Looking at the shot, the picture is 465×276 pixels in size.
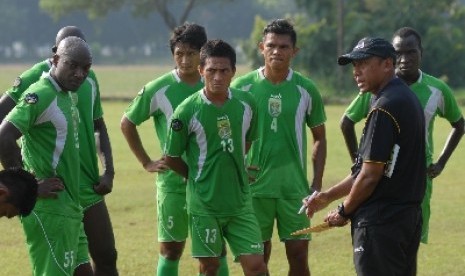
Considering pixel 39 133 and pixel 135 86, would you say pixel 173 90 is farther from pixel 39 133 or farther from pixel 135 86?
pixel 135 86

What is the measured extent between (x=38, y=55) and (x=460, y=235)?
10975cm

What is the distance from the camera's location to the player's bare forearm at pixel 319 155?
408 inches

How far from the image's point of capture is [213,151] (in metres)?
9.33

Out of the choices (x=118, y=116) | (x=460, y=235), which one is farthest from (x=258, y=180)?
(x=118, y=116)

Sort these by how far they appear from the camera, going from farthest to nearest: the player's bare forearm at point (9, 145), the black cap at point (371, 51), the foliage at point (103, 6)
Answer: the foliage at point (103, 6) < the player's bare forearm at point (9, 145) < the black cap at point (371, 51)

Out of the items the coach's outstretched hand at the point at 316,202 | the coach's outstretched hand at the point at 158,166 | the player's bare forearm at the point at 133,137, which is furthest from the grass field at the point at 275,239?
the coach's outstretched hand at the point at 316,202

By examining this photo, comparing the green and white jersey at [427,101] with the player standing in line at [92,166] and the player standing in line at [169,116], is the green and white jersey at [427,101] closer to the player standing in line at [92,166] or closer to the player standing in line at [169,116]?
the player standing in line at [169,116]

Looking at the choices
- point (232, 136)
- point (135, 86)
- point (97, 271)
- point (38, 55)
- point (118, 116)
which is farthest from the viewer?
point (38, 55)

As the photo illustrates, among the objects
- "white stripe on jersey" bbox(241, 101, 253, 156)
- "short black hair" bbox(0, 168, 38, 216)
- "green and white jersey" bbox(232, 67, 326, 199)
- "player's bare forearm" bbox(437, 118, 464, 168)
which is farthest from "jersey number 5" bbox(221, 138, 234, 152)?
"short black hair" bbox(0, 168, 38, 216)

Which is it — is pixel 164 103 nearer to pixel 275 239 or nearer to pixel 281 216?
pixel 281 216

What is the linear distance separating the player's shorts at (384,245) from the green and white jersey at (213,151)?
1.54 m

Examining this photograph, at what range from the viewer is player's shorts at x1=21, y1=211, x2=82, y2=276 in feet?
27.5

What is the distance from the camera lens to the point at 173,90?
1034 centimetres

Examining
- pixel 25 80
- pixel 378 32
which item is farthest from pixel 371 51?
pixel 378 32
